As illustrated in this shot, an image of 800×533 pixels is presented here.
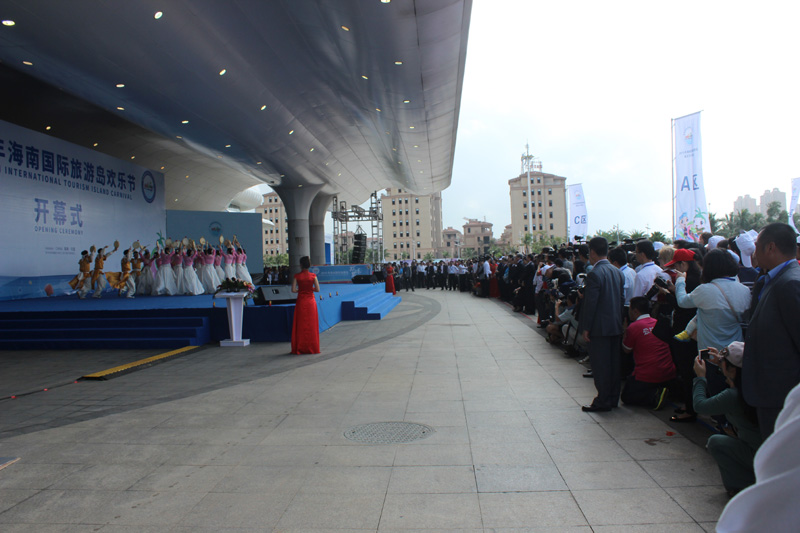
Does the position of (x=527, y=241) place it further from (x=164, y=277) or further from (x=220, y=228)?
(x=164, y=277)

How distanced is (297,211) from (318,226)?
7.43 metres

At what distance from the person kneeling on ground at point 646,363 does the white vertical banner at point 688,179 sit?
984 centimetres

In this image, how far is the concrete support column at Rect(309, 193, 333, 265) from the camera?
37281mm

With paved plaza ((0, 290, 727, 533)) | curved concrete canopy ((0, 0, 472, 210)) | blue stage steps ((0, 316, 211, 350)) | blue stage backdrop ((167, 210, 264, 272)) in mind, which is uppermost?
curved concrete canopy ((0, 0, 472, 210))

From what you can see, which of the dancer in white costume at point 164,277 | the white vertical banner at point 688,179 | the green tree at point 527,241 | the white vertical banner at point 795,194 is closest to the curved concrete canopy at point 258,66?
the dancer in white costume at point 164,277

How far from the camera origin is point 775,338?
2.72 metres

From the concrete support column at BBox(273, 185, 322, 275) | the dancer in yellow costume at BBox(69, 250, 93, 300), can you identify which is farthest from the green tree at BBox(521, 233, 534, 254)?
the dancer in yellow costume at BBox(69, 250, 93, 300)

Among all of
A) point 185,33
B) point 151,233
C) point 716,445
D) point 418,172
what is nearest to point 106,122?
point 151,233

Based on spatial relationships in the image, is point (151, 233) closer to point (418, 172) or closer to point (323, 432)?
point (418, 172)

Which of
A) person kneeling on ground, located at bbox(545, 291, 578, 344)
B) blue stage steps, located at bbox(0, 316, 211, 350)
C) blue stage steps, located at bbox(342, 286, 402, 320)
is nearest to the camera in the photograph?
person kneeling on ground, located at bbox(545, 291, 578, 344)

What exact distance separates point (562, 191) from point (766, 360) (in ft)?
372

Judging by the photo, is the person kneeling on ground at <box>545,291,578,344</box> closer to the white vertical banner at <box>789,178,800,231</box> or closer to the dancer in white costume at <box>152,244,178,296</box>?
the white vertical banner at <box>789,178,800,231</box>

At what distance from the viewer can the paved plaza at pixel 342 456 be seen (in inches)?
125

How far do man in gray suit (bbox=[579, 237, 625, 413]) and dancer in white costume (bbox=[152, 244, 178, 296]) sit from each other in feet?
49.7
